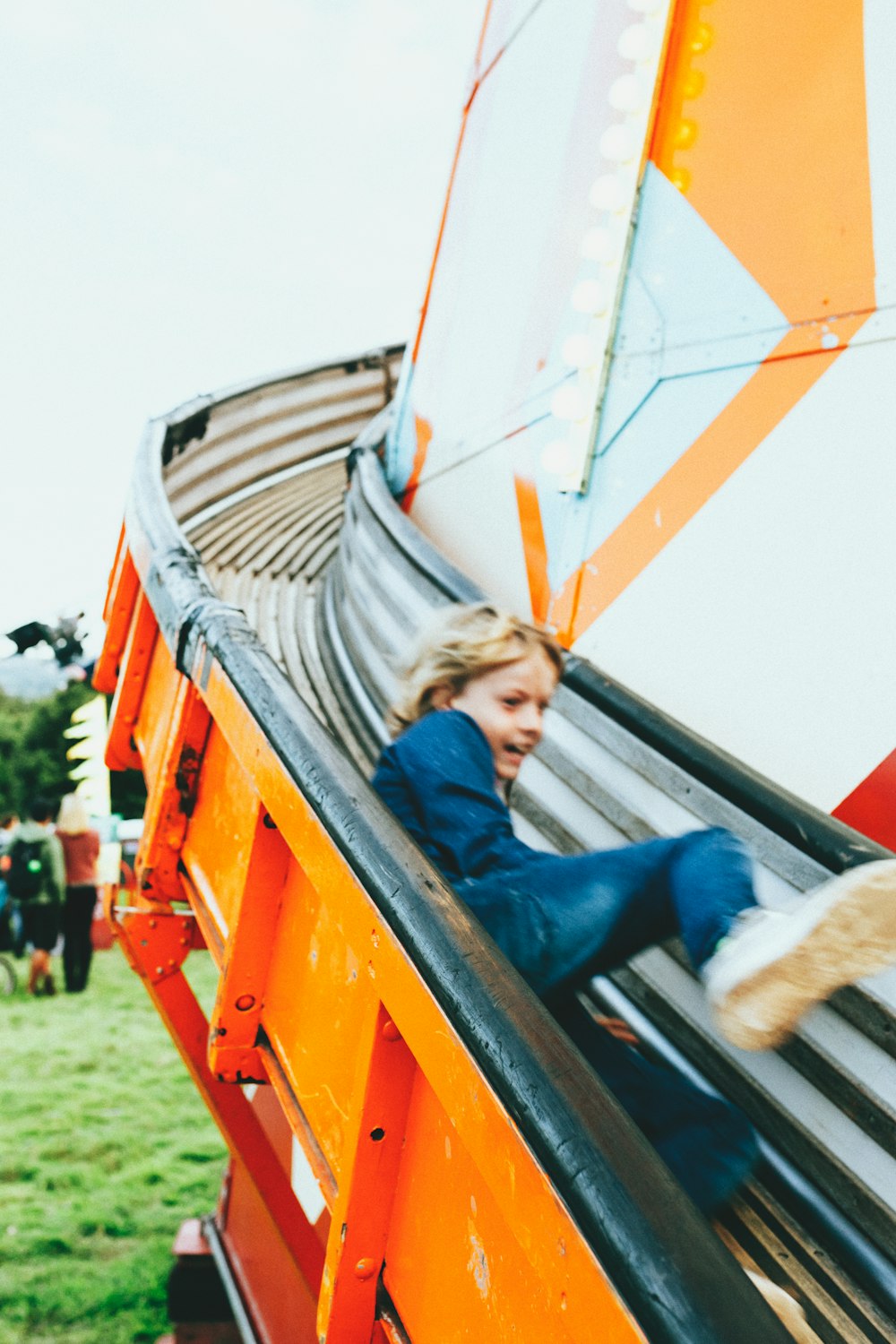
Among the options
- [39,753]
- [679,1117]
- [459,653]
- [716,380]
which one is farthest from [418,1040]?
[39,753]

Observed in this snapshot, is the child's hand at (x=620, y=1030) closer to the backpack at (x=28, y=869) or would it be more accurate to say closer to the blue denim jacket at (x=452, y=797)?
the blue denim jacket at (x=452, y=797)

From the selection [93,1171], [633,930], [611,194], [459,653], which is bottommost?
[93,1171]

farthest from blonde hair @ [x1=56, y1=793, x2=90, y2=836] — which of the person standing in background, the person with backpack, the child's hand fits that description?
the child's hand

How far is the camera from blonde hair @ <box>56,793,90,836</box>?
6.34 metres

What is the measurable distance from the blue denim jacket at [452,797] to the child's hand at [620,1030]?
366 mm

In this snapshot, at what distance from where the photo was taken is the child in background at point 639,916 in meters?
0.97

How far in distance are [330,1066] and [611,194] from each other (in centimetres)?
215

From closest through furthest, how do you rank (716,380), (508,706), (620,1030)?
1. (620,1030)
2. (508,706)
3. (716,380)

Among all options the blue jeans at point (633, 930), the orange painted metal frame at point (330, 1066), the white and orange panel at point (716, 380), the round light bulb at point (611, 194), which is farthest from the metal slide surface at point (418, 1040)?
the round light bulb at point (611, 194)

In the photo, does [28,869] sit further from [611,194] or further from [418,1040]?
[418,1040]

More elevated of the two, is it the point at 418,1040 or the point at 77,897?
the point at 418,1040

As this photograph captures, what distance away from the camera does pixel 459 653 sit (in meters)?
1.70

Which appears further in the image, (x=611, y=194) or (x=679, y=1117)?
(x=611, y=194)

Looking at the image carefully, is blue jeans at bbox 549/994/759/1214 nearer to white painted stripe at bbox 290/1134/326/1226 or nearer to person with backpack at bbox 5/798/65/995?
white painted stripe at bbox 290/1134/326/1226
